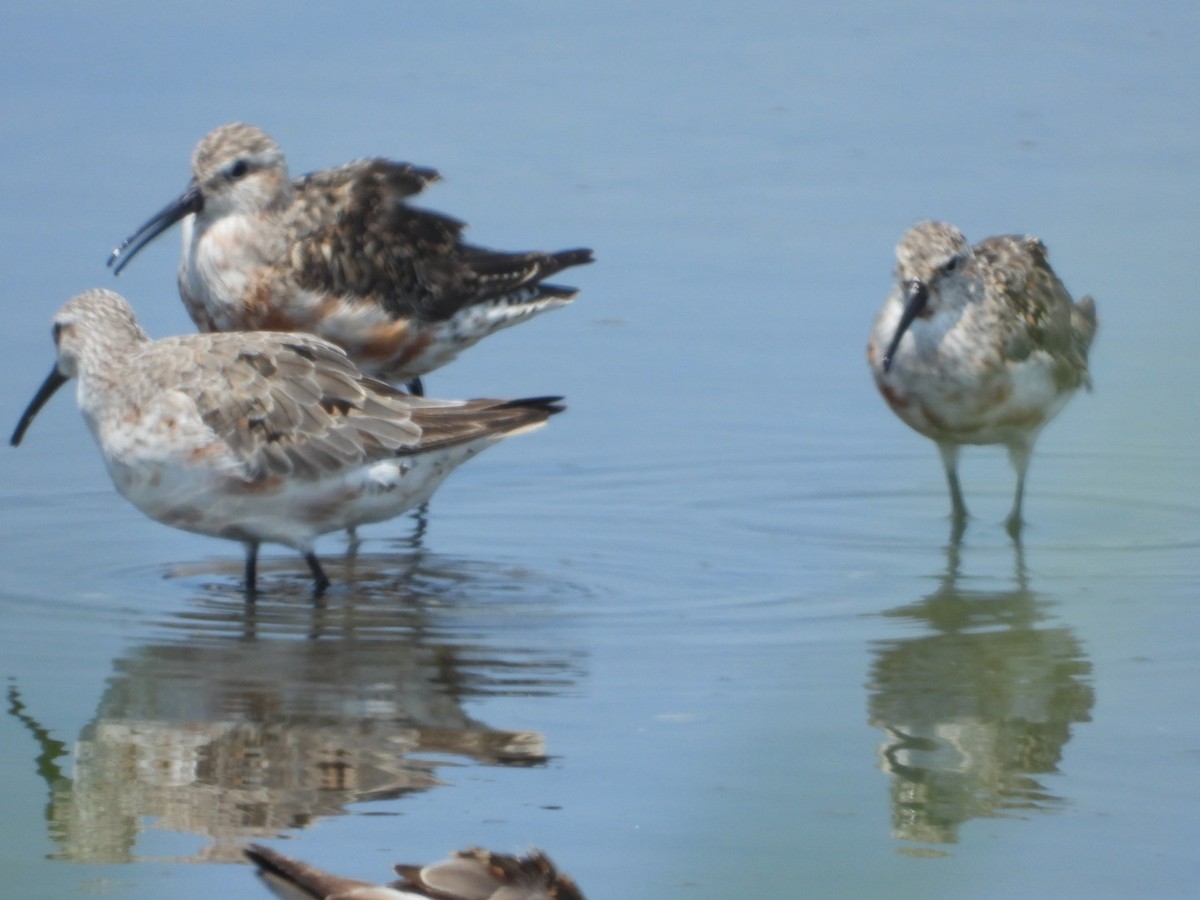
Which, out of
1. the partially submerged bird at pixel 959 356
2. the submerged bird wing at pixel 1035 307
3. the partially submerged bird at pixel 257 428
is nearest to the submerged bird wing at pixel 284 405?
the partially submerged bird at pixel 257 428

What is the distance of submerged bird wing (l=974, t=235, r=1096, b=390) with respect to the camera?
33.4 feet

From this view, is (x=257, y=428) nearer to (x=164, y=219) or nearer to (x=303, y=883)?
(x=164, y=219)

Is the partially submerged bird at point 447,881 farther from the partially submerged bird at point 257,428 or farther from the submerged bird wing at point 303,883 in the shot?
the partially submerged bird at point 257,428

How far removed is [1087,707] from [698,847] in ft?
7.00

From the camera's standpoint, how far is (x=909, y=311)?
32.4 ft

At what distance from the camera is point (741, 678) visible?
7.28m

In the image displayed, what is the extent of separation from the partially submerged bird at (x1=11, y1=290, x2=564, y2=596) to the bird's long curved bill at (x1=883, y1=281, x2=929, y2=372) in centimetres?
181

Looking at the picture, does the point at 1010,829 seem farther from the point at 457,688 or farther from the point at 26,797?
the point at 26,797

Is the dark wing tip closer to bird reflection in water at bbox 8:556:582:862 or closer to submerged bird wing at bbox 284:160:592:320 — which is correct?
bird reflection in water at bbox 8:556:582:862

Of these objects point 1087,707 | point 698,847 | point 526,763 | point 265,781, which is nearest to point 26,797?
point 265,781

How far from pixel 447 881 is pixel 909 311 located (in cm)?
623

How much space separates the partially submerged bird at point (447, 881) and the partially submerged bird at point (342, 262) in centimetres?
645

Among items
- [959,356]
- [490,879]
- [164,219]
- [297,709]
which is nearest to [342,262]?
[164,219]

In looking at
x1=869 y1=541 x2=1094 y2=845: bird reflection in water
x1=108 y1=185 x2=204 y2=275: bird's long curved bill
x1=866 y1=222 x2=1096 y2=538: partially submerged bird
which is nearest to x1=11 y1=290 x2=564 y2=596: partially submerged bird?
x1=108 y1=185 x2=204 y2=275: bird's long curved bill
